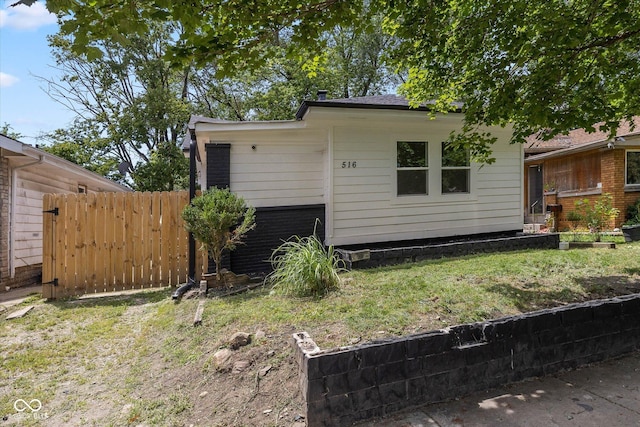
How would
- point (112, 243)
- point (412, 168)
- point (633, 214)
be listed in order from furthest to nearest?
point (633, 214), point (412, 168), point (112, 243)

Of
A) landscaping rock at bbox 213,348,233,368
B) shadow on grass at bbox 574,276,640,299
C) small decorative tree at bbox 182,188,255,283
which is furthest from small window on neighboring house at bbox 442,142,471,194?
landscaping rock at bbox 213,348,233,368

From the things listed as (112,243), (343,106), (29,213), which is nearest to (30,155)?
(29,213)

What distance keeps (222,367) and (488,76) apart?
4.75 m

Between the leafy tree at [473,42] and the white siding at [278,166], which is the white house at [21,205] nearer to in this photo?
the white siding at [278,166]

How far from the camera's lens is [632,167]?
11664 mm

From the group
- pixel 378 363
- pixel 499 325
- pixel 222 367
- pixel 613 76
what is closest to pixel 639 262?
pixel 613 76

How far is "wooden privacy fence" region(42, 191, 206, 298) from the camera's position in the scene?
625cm

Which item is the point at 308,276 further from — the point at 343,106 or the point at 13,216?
the point at 13,216

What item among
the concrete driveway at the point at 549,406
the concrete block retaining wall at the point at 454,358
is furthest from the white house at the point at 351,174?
the concrete driveway at the point at 549,406

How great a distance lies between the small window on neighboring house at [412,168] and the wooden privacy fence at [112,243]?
15.1ft

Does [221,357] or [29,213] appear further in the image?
[29,213]

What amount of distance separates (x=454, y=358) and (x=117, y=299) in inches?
222

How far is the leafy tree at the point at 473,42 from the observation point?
3.05 metres

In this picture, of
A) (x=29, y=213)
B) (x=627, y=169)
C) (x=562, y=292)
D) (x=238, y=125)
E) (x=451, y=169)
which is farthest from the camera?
(x=627, y=169)
